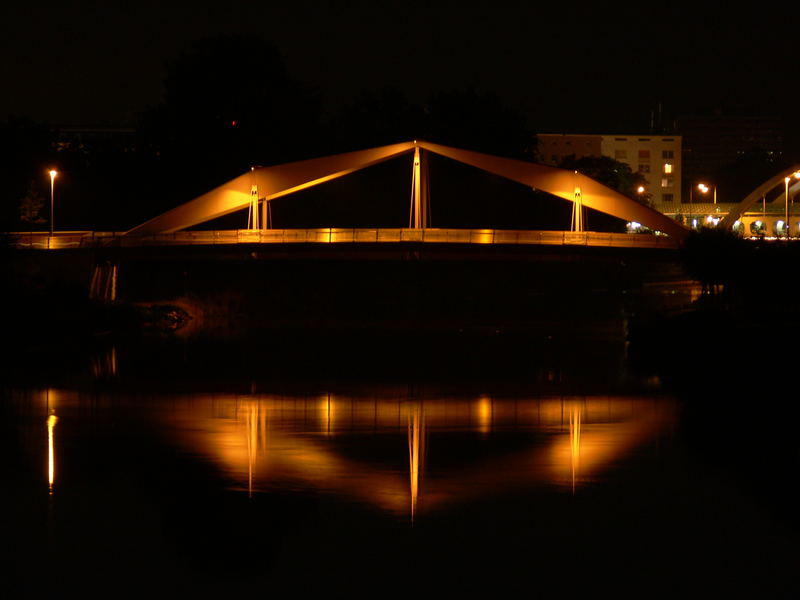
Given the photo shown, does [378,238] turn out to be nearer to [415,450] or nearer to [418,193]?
[418,193]

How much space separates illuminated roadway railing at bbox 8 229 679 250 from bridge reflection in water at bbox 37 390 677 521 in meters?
25.2

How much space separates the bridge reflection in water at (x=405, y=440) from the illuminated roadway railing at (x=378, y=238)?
2519 cm

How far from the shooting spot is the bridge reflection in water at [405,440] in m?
20.0

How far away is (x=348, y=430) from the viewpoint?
25.8 metres

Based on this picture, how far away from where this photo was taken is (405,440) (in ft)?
80.7

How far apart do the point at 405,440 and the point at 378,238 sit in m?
33.1

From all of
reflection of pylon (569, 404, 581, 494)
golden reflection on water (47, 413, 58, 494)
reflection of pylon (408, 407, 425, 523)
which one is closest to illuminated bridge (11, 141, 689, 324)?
reflection of pylon (569, 404, 581, 494)

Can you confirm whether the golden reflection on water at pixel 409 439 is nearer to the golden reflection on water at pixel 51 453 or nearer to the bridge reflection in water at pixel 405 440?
the bridge reflection in water at pixel 405 440

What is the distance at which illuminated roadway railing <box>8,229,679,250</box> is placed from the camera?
56375 millimetres

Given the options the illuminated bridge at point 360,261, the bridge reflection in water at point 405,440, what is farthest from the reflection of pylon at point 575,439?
the illuminated bridge at point 360,261

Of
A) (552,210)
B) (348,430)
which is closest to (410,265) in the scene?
(552,210)

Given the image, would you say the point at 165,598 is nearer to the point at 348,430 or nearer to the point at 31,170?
the point at 348,430

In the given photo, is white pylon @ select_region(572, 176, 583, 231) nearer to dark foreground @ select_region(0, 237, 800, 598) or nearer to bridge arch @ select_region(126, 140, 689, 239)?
bridge arch @ select_region(126, 140, 689, 239)

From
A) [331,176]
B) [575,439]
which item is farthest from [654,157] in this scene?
[575,439]
